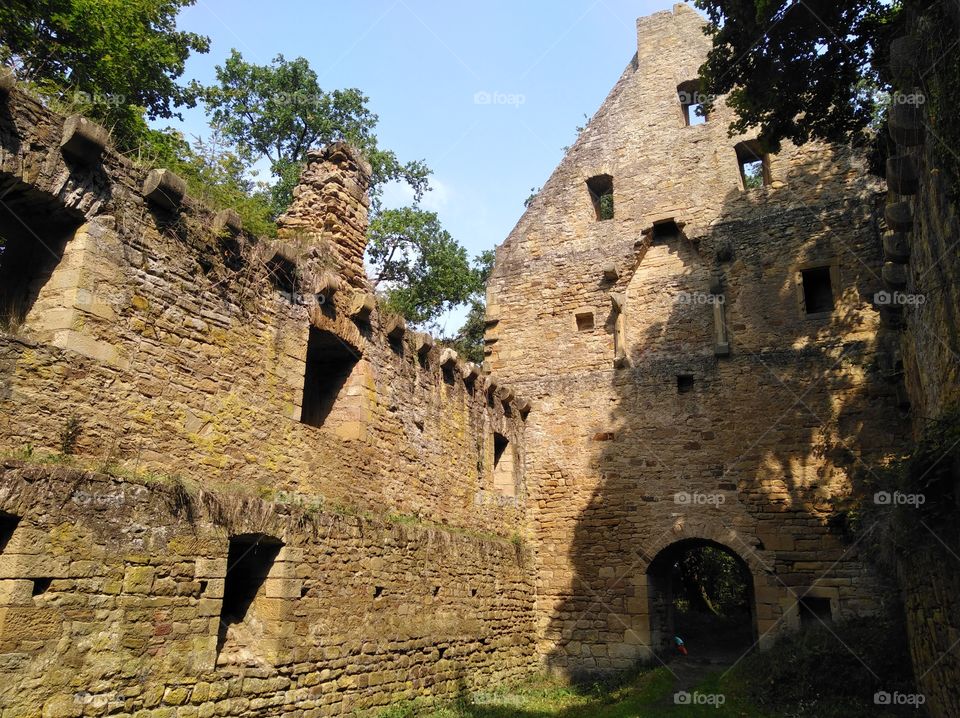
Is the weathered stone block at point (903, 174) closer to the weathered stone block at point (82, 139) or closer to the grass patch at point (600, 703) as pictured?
the grass patch at point (600, 703)

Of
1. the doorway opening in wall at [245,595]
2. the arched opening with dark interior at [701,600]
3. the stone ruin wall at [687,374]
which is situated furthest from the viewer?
the arched opening with dark interior at [701,600]

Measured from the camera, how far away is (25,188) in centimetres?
566

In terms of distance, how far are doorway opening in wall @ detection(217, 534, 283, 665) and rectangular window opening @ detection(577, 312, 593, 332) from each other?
884cm

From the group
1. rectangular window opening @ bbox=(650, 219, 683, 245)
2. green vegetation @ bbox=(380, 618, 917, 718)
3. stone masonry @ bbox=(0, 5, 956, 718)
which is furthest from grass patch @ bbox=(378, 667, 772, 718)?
rectangular window opening @ bbox=(650, 219, 683, 245)

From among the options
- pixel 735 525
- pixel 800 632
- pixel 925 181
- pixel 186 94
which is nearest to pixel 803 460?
pixel 735 525

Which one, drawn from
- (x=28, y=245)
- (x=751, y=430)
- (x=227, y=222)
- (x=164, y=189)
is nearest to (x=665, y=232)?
(x=751, y=430)

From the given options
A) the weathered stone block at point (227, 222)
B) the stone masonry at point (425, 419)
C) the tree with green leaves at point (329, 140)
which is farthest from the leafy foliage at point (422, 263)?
the weathered stone block at point (227, 222)

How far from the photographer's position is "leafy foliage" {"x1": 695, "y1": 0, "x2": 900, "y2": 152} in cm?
849

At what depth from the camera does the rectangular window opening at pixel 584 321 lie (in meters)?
14.5

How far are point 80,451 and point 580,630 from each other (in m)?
9.42

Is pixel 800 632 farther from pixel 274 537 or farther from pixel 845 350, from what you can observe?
pixel 274 537

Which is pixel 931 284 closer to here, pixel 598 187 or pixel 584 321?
pixel 584 321

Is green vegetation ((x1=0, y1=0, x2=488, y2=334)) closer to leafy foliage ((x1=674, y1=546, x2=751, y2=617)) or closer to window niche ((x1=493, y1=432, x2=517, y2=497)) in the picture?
window niche ((x1=493, y1=432, x2=517, y2=497))

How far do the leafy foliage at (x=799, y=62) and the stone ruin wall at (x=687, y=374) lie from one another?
12.4 feet
